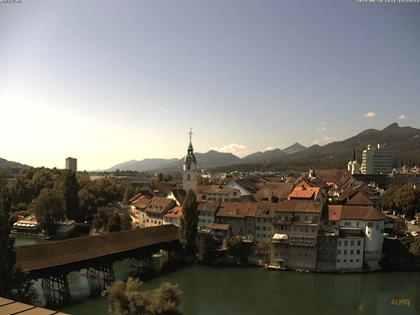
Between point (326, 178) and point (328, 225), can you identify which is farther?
point (326, 178)

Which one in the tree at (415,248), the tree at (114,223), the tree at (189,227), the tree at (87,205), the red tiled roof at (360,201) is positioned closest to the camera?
the tree at (415,248)

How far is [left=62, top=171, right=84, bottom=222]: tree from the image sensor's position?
200 feet

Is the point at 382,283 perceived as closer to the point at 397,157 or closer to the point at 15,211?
the point at 15,211

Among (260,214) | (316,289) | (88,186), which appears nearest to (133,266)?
(260,214)

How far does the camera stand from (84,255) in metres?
32.4

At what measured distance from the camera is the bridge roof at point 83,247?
95.1ft

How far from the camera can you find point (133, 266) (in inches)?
1603

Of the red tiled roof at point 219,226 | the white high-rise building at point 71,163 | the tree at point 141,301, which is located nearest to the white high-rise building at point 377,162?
the white high-rise building at point 71,163

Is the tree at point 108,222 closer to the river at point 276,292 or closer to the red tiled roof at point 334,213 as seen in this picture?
the river at point 276,292

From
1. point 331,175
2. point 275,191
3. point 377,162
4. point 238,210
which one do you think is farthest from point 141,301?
point 377,162

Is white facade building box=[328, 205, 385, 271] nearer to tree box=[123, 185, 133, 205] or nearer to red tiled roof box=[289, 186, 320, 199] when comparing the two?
red tiled roof box=[289, 186, 320, 199]

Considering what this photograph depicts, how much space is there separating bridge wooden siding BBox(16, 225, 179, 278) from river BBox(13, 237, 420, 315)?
262 centimetres

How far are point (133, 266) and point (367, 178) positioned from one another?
68818 millimetres

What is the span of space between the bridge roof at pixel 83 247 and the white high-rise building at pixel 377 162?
127818 mm
